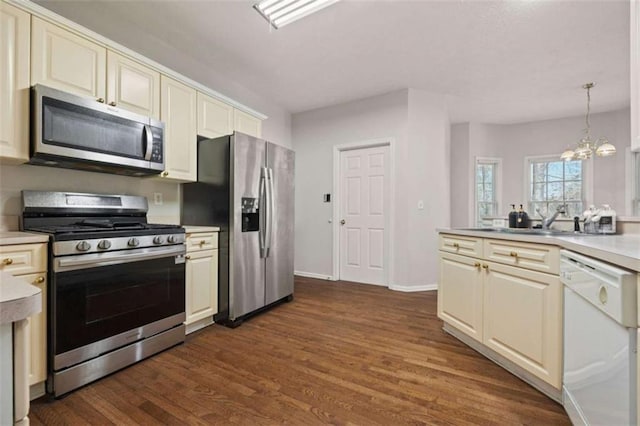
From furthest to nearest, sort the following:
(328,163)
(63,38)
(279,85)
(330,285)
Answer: (328,163) → (330,285) → (279,85) → (63,38)

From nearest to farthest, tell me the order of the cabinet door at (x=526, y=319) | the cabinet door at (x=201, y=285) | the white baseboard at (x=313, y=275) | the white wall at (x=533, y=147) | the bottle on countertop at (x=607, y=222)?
the cabinet door at (x=526, y=319) < the bottle on countertop at (x=607, y=222) < the cabinet door at (x=201, y=285) < the white baseboard at (x=313, y=275) < the white wall at (x=533, y=147)

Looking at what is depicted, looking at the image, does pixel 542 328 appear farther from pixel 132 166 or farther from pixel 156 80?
pixel 156 80

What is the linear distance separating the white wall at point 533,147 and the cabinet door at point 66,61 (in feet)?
18.0

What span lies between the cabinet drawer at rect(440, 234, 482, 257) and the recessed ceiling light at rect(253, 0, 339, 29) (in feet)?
6.85

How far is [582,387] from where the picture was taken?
3.90 feet

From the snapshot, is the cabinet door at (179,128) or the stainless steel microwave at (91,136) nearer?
the stainless steel microwave at (91,136)

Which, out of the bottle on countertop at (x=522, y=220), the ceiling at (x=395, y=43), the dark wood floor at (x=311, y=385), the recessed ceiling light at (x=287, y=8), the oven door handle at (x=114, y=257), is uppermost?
the ceiling at (x=395, y=43)

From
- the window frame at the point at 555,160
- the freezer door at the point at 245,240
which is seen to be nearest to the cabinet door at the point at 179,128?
the freezer door at the point at 245,240

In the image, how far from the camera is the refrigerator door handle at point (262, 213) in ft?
9.22

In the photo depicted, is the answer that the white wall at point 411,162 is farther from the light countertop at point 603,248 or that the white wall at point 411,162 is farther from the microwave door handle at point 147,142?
the microwave door handle at point 147,142

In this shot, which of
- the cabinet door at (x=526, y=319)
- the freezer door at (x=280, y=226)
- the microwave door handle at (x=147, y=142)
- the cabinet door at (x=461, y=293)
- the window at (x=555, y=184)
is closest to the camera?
the cabinet door at (x=526, y=319)

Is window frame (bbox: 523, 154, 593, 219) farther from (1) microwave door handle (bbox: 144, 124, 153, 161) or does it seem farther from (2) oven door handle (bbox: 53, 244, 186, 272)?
(1) microwave door handle (bbox: 144, 124, 153, 161)

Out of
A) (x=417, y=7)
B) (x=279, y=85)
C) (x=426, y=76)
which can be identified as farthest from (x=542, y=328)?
(x=279, y=85)

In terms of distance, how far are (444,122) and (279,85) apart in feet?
7.71
